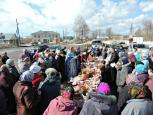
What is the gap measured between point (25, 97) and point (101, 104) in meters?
1.61

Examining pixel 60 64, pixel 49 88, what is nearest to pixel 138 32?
pixel 60 64

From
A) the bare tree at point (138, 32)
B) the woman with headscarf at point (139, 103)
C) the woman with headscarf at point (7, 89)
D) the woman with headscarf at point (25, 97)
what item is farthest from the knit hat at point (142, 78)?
the bare tree at point (138, 32)

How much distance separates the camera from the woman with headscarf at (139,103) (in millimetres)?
4758

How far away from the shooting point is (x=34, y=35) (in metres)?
190

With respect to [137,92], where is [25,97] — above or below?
below

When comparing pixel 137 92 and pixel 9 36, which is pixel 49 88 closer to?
pixel 137 92

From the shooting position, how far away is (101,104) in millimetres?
4949

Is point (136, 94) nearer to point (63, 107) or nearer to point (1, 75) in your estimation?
point (63, 107)

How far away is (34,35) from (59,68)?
574 ft

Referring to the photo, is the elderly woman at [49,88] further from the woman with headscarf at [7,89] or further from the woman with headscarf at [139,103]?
the woman with headscarf at [139,103]

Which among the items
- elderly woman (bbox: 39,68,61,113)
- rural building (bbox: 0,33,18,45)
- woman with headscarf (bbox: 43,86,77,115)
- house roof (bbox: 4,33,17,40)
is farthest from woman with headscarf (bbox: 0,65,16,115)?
house roof (bbox: 4,33,17,40)

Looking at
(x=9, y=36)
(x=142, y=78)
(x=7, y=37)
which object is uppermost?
(x=142, y=78)

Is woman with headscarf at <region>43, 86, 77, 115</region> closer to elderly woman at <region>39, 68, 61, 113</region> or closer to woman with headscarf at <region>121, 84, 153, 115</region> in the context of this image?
woman with headscarf at <region>121, 84, 153, 115</region>

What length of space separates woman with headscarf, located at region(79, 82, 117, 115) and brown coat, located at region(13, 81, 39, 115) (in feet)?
4.40
